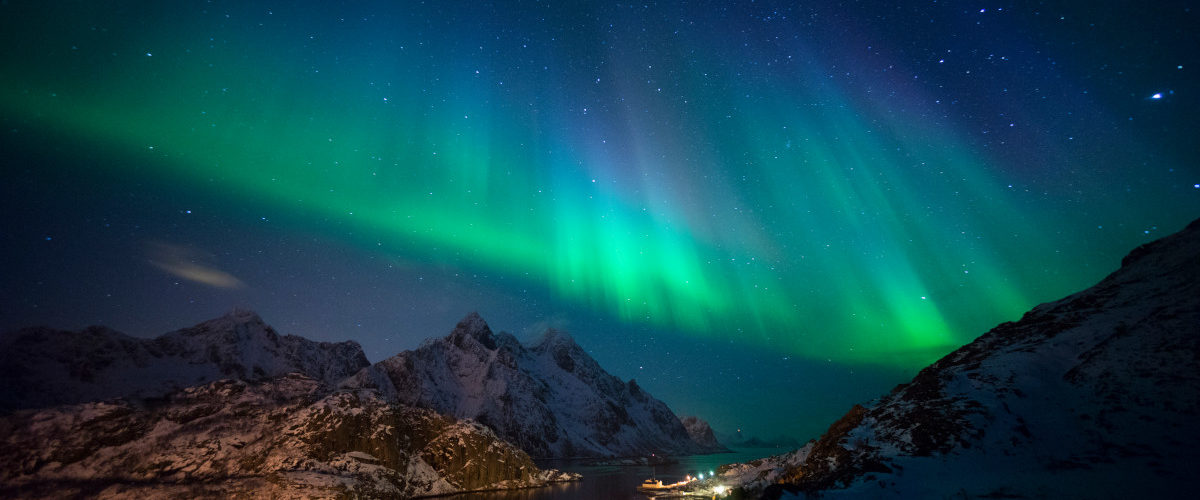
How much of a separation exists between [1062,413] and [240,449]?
13665 centimetres

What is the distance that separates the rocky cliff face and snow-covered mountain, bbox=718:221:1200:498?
303 ft

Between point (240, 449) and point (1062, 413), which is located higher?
point (240, 449)

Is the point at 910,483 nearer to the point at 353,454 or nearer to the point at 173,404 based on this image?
the point at 353,454

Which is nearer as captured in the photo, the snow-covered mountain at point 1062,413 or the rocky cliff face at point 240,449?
the snow-covered mountain at point 1062,413

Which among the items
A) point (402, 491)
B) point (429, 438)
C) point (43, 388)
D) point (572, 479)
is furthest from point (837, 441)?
point (43, 388)

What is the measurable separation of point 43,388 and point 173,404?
118m

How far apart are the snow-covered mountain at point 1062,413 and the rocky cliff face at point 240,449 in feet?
303

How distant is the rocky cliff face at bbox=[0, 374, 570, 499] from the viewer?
90256mm

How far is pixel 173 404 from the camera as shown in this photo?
11481cm

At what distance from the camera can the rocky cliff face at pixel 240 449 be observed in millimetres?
90256

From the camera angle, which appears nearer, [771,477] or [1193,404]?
[1193,404]

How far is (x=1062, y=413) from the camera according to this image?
45.7 meters

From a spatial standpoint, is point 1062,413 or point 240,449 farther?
point 240,449

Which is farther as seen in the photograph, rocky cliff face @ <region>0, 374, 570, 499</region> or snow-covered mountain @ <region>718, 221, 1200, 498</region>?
rocky cliff face @ <region>0, 374, 570, 499</region>
